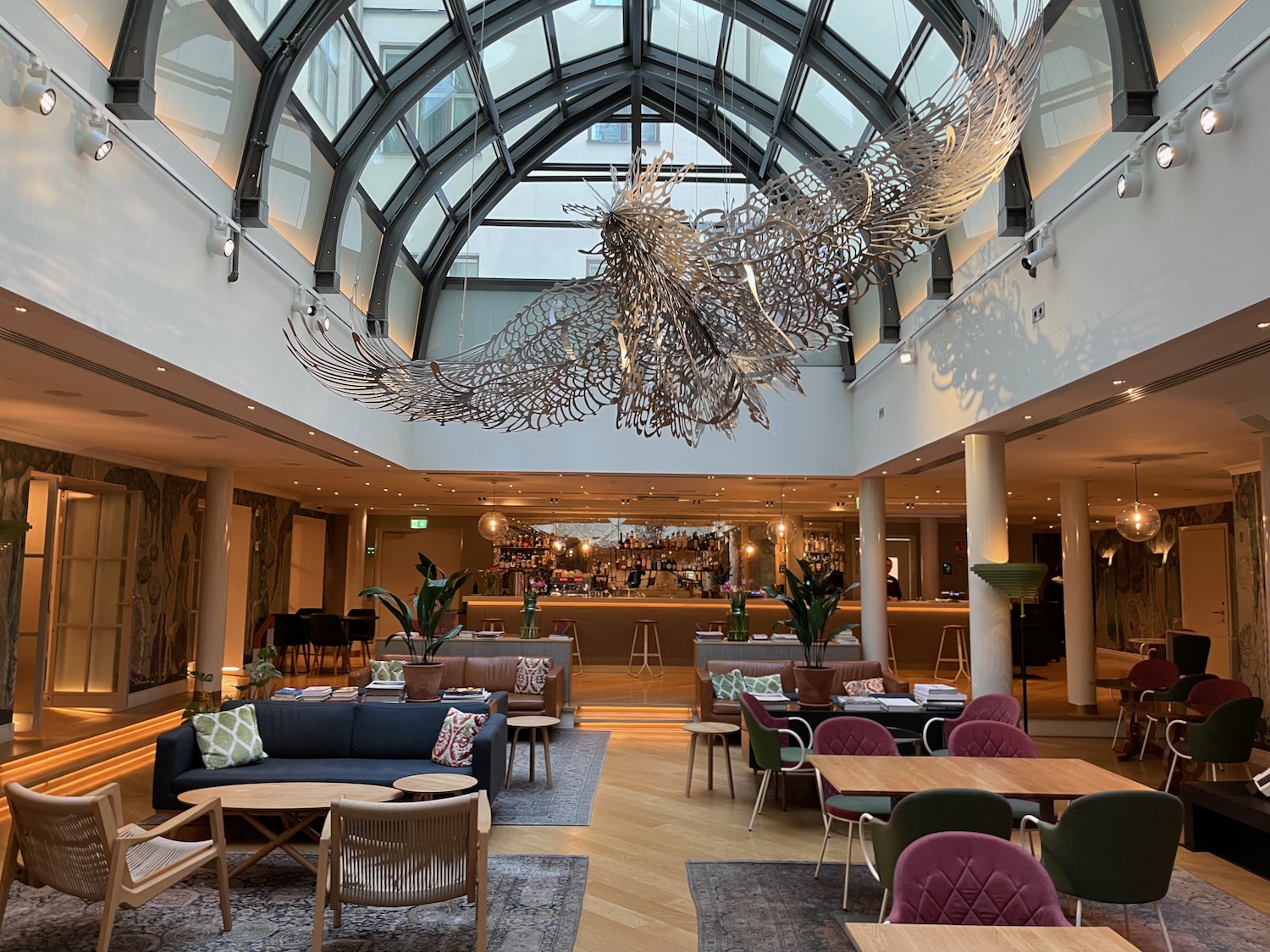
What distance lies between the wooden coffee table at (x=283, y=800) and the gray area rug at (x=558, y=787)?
1.44 m

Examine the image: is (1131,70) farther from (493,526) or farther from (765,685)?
(493,526)

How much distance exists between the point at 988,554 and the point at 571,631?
807cm

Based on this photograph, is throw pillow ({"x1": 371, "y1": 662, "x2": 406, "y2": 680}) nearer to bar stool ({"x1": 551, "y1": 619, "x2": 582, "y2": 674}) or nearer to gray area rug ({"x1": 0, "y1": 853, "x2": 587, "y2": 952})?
gray area rug ({"x1": 0, "y1": 853, "x2": 587, "y2": 952})

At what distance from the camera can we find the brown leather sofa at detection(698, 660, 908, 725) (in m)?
8.91

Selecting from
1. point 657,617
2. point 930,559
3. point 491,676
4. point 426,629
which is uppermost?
point 930,559

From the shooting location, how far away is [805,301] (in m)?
4.08

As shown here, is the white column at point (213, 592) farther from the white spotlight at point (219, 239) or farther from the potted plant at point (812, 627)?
the potted plant at point (812, 627)

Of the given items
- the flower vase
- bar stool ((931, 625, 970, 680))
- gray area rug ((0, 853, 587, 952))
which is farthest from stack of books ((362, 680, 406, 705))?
bar stool ((931, 625, 970, 680))

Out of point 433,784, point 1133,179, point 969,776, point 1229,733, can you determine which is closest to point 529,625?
point 433,784

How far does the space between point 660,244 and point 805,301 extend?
79 centimetres

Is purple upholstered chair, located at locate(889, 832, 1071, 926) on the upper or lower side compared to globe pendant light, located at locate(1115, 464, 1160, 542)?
lower

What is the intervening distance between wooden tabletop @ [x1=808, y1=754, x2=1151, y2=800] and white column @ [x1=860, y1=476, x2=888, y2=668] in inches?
244

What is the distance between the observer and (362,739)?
6.39 meters

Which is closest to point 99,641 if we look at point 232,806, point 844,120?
point 232,806
